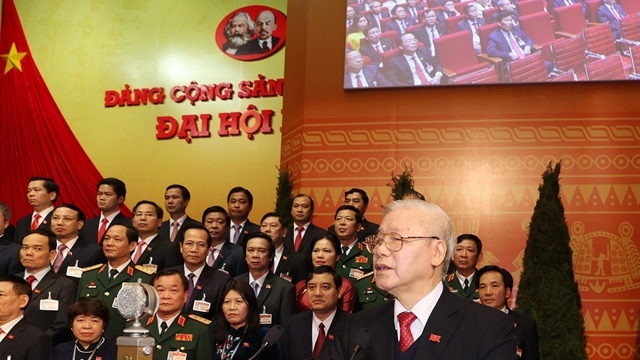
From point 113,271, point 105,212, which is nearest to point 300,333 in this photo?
point 113,271

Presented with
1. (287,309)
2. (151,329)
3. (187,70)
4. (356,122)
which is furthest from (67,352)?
(187,70)

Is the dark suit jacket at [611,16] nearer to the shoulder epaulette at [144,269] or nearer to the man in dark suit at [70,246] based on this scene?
the shoulder epaulette at [144,269]

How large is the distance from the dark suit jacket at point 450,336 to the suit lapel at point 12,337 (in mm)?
3003

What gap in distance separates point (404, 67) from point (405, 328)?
21.0 ft

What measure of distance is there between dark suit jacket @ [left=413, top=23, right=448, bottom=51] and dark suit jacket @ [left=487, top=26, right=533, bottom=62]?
0.47m

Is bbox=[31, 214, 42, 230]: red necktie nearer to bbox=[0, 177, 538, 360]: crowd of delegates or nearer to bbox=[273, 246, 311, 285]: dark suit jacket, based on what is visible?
bbox=[0, 177, 538, 360]: crowd of delegates

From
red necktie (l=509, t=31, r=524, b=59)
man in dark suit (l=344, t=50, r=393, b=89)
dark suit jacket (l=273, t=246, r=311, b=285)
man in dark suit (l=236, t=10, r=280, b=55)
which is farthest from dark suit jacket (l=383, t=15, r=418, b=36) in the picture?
dark suit jacket (l=273, t=246, r=311, b=285)

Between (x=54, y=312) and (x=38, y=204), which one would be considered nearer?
(x=54, y=312)

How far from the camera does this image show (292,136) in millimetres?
9516

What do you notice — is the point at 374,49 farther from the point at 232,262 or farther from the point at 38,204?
the point at 38,204

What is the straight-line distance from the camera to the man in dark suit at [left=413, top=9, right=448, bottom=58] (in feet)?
28.8

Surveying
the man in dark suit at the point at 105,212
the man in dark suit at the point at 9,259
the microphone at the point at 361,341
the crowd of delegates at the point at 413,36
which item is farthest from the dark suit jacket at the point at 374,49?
the microphone at the point at 361,341

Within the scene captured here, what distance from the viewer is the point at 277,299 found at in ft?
20.1

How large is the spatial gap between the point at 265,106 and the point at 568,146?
423cm
